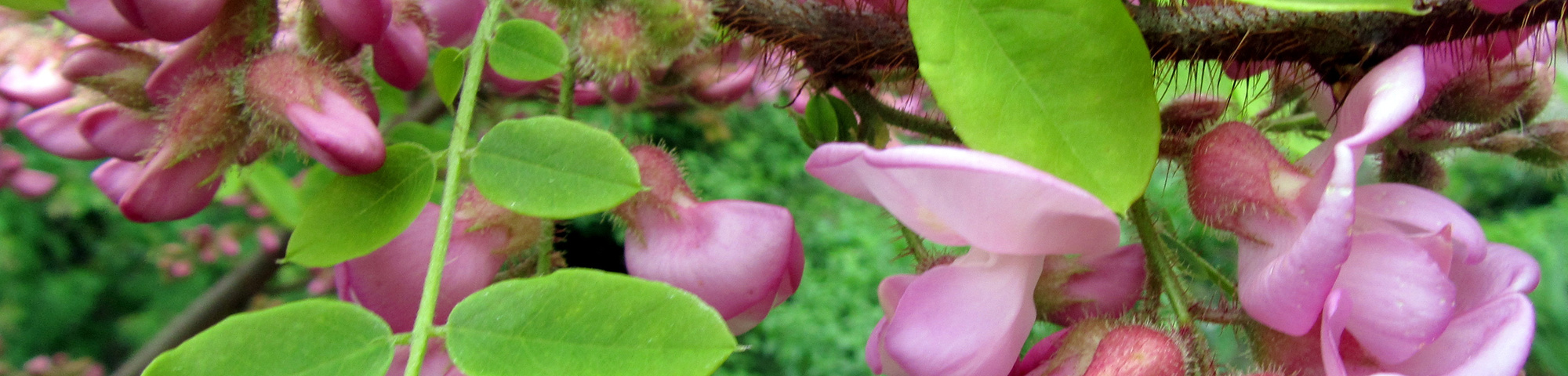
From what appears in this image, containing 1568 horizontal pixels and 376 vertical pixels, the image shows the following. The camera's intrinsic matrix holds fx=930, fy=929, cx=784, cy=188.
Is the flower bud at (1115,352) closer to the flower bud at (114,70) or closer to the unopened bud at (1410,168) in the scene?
the unopened bud at (1410,168)

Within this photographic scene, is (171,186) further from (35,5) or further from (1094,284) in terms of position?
(1094,284)

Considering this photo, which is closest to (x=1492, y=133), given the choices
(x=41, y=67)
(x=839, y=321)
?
(x=41, y=67)

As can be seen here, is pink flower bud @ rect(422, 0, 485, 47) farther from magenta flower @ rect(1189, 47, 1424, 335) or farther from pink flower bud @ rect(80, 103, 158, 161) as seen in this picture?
magenta flower @ rect(1189, 47, 1424, 335)

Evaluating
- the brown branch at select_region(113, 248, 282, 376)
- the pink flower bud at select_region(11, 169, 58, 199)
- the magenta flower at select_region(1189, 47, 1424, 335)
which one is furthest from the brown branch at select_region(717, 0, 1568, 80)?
the pink flower bud at select_region(11, 169, 58, 199)

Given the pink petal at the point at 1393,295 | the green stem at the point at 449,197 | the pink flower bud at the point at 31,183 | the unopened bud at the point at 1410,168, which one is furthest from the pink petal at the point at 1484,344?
the pink flower bud at the point at 31,183

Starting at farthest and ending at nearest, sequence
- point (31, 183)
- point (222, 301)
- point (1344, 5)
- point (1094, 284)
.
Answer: point (31, 183) → point (222, 301) → point (1094, 284) → point (1344, 5)

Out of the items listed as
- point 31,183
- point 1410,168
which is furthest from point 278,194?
point 31,183

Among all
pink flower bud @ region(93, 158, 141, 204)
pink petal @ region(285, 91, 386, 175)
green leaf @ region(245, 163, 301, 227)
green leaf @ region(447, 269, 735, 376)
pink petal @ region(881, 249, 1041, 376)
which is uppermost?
pink petal @ region(285, 91, 386, 175)
